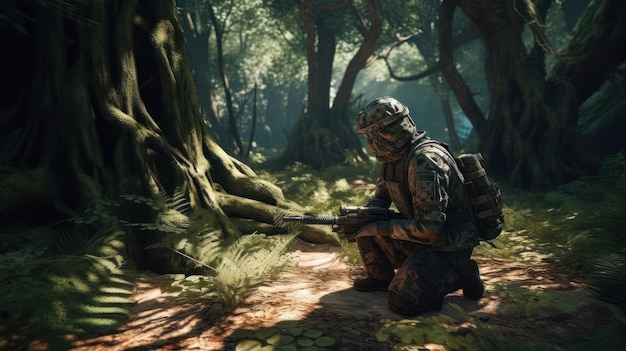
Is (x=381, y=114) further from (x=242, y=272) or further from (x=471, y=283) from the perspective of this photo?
(x=242, y=272)

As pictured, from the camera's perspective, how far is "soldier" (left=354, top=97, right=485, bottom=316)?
2967 mm

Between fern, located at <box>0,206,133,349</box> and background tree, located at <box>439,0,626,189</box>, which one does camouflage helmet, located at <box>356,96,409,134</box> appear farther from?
background tree, located at <box>439,0,626,189</box>

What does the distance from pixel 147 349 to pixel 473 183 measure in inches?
106

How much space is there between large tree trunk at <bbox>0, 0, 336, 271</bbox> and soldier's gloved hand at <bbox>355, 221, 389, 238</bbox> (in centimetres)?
172

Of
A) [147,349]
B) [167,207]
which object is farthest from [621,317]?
[167,207]

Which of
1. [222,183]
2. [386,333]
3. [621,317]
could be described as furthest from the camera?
[222,183]

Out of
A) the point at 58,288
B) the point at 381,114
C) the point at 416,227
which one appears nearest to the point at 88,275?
the point at 58,288

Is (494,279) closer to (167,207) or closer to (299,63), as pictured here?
(167,207)

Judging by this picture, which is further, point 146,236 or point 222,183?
→ point 222,183

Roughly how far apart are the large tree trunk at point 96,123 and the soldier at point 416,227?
6.26 ft

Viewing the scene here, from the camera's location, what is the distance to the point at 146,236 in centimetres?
409

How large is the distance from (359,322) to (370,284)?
2.93ft

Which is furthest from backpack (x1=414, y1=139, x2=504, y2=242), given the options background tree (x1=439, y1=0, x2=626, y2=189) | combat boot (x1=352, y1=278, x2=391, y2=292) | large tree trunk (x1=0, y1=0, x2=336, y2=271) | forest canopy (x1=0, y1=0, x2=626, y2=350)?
background tree (x1=439, y1=0, x2=626, y2=189)

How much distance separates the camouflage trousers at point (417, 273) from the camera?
A: 9.44 ft
